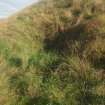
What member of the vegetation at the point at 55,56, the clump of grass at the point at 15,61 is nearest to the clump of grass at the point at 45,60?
the vegetation at the point at 55,56

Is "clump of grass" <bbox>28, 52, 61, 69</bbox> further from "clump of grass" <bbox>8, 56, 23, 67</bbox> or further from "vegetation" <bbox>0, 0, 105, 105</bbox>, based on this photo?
"clump of grass" <bbox>8, 56, 23, 67</bbox>

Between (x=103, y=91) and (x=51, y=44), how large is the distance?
3810 mm

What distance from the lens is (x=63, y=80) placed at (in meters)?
8.72

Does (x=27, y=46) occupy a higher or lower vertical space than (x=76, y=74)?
→ higher

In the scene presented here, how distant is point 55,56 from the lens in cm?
1008

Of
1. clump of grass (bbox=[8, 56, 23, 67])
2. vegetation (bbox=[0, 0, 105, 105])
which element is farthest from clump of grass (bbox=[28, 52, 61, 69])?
clump of grass (bbox=[8, 56, 23, 67])

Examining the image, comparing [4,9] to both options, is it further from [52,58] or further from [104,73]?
[104,73]

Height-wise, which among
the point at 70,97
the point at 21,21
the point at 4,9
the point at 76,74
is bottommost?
the point at 70,97

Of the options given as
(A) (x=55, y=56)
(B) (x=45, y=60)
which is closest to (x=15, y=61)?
(B) (x=45, y=60)

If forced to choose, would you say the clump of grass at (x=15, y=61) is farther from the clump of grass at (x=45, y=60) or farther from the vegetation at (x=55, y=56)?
the clump of grass at (x=45, y=60)

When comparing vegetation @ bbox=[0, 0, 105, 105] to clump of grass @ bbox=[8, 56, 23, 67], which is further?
clump of grass @ bbox=[8, 56, 23, 67]

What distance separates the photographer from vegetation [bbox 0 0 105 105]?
26.6ft

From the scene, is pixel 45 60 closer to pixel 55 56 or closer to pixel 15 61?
pixel 55 56

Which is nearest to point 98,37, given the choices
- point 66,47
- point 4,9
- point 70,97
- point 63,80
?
point 66,47
